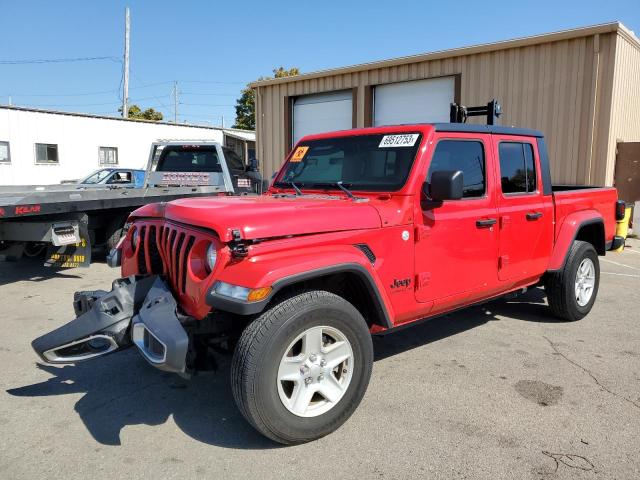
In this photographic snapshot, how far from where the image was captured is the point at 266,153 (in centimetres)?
1656

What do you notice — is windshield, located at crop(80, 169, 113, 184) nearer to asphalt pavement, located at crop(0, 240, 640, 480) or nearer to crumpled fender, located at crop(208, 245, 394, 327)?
asphalt pavement, located at crop(0, 240, 640, 480)

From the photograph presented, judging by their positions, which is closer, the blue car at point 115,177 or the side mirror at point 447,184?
the side mirror at point 447,184

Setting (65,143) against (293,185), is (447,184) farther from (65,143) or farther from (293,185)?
(65,143)

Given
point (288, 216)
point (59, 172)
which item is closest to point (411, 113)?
point (288, 216)

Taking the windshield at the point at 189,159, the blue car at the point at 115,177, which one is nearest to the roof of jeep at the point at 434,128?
the windshield at the point at 189,159

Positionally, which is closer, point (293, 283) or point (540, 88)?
point (293, 283)

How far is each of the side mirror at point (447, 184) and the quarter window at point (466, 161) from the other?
0.31 metres

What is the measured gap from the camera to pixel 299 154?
4.62 meters

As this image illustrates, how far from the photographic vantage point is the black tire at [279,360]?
2695 mm

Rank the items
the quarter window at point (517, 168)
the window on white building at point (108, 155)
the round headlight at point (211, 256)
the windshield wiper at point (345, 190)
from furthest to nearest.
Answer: the window on white building at point (108, 155)
the quarter window at point (517, 168)
the windshield wiper at point (345, 190)
the round headlight at point (211, 256)

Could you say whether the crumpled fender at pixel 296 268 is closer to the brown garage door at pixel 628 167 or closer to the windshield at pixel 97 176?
the brown garage door at pixel 628 167

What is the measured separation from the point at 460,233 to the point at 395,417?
1.41 meters

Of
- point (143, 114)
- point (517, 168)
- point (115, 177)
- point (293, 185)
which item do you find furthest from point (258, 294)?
point (143, 114)

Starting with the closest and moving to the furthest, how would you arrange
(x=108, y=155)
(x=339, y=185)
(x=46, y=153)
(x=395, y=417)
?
(x=395, y=417) → (x=339, y=185) → (x=46, y=153) → (x=108, y=155)
